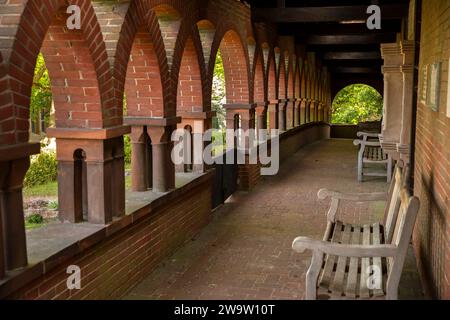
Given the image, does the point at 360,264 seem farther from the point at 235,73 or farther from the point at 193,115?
the point at 235,73

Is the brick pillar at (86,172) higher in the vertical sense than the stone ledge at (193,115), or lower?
lower

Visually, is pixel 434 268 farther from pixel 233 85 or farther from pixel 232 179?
pixel 233 85

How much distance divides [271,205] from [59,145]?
185 inches

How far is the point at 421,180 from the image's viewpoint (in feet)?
18.1

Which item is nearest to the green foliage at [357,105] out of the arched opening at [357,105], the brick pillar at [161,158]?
the arched opening at [357,105]

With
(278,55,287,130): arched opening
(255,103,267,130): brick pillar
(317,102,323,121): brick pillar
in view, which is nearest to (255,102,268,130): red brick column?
(255,103,267,130): brick pillar

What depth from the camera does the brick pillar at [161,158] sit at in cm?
604

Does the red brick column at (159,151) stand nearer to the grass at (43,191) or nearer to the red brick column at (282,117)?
the grass at (43,191)

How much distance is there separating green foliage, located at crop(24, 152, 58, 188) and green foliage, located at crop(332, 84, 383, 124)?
26.0m

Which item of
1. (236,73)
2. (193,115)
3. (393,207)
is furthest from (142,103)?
(236,73)

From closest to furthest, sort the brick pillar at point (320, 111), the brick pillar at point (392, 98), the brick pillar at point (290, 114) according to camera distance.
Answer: the brick pillar at point (392, 98)
the brick pillar at point (290, 114)
the brick pillar at point (320, 111)

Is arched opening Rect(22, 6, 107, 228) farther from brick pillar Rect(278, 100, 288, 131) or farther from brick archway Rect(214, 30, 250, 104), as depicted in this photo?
brick pillar Rect(278, 100, 288, 131)

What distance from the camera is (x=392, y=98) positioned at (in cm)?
688

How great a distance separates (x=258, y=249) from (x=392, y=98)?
8.63 feet
